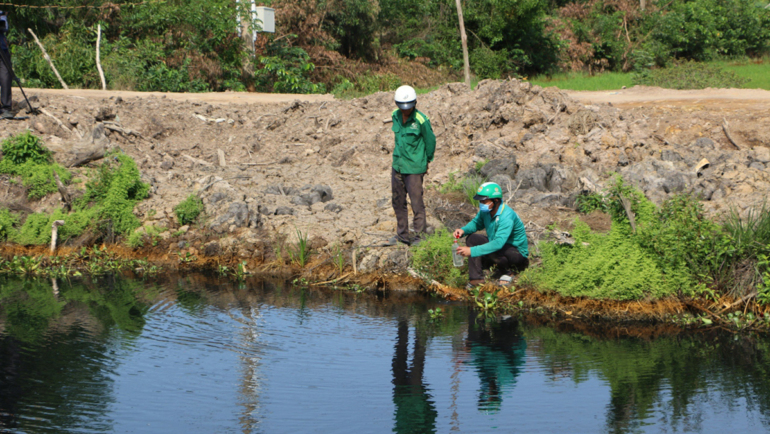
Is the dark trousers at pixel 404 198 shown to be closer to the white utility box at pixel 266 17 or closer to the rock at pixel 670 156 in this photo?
the rock at pixel 670 156

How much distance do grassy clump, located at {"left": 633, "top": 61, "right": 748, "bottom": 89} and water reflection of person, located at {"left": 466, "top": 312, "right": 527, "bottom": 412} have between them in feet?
49.4

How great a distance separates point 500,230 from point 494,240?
0.11 m

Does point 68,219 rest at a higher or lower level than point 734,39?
lower

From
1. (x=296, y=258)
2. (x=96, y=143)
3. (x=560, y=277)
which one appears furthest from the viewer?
(x=96, y=143)

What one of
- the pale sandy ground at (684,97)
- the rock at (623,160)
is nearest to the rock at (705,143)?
the rock at (623,160)

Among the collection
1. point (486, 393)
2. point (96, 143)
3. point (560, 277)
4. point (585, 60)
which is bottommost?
point (486, 393)

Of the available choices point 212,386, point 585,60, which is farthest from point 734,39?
point 212,386

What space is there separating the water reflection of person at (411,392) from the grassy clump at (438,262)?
1372 mm

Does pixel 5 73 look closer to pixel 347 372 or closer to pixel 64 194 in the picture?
pixel 64 194

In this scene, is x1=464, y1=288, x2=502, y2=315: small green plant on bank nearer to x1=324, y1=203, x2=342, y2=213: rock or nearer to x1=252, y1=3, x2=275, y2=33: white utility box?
x1=324, y1=203, x2=342, y2=213: rock

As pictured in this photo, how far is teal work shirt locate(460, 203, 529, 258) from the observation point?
23.8 ft

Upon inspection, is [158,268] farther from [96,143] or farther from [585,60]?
[585,60]

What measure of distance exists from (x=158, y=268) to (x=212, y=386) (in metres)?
4.15

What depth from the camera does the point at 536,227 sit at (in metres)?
8.49
